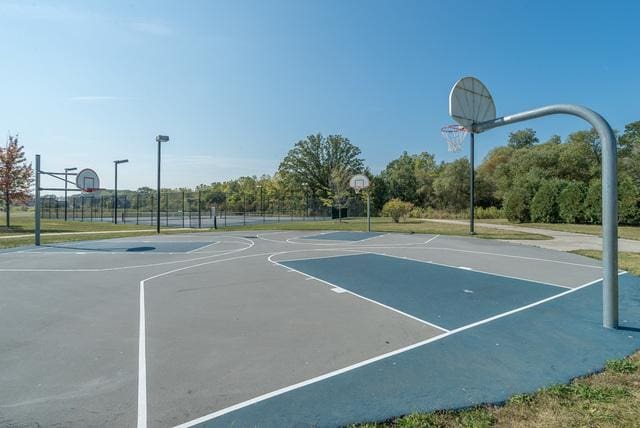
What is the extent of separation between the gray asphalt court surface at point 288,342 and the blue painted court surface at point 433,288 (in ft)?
0.15

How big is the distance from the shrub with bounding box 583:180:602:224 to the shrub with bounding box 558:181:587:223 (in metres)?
0.32

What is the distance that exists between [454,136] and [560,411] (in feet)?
52.0

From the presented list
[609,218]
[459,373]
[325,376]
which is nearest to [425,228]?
[609,218]

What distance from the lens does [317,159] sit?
191 ft

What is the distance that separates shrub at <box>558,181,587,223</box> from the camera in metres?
22.4

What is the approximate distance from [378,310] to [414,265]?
3.98 metres

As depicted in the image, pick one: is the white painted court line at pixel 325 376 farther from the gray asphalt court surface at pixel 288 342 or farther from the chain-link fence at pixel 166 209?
the chain-link fence at pixel 166 209

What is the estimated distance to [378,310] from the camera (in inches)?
201

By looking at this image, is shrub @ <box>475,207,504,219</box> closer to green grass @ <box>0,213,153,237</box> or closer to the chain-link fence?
the chain-link fence

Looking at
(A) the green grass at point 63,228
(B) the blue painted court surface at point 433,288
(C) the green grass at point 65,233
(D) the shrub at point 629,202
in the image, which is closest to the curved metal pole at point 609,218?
(B) the blue painted court surface at point 433,288

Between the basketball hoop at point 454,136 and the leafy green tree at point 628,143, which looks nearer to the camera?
the basketball hoop at point 454,136

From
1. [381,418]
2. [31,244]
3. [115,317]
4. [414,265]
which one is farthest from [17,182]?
[381,418]

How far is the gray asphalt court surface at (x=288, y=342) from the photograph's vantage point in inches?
105

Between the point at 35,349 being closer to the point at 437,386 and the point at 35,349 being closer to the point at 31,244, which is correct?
the point at 437,386
